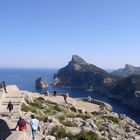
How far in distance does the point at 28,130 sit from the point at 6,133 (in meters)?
2.09

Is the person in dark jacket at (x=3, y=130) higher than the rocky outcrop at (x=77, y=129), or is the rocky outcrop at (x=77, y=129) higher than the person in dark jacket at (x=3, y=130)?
the person in dark jacket at (x=3, y=130)

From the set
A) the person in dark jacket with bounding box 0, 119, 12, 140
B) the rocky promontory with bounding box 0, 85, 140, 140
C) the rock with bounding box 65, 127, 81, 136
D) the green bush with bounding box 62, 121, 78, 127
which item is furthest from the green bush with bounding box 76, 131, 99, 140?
the person in dark jacket with bounding box 0, 119, 12, 140

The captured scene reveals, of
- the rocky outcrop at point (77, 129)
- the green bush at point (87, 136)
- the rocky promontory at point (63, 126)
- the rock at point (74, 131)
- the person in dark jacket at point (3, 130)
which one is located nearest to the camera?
the person in dark jacket at point (3, 130)

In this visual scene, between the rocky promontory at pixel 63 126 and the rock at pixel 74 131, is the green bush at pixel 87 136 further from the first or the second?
the rock at pixel 74 131

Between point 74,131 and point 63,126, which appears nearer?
point 74,131

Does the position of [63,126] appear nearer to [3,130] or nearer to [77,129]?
[77,129]

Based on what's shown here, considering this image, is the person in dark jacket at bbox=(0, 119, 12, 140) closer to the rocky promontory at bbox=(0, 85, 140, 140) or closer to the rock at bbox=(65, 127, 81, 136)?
the rocky promontory at bbox=(0, 85, 140, 140)

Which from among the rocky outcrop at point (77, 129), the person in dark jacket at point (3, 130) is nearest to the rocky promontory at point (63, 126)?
the rocky outcrop at point (77, 129)

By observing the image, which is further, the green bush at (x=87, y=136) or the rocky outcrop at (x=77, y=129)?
the rocky outcrop at (x=77, y=129)

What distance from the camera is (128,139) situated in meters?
31.1

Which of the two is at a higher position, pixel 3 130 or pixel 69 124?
pixel 3 130

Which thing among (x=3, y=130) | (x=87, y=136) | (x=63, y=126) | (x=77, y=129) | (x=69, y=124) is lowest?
(x=69, y=124)

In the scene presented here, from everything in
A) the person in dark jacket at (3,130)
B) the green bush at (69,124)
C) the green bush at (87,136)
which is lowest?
the green bush at (69,124)

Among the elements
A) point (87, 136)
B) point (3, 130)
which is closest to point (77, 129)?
point (87, 136)
